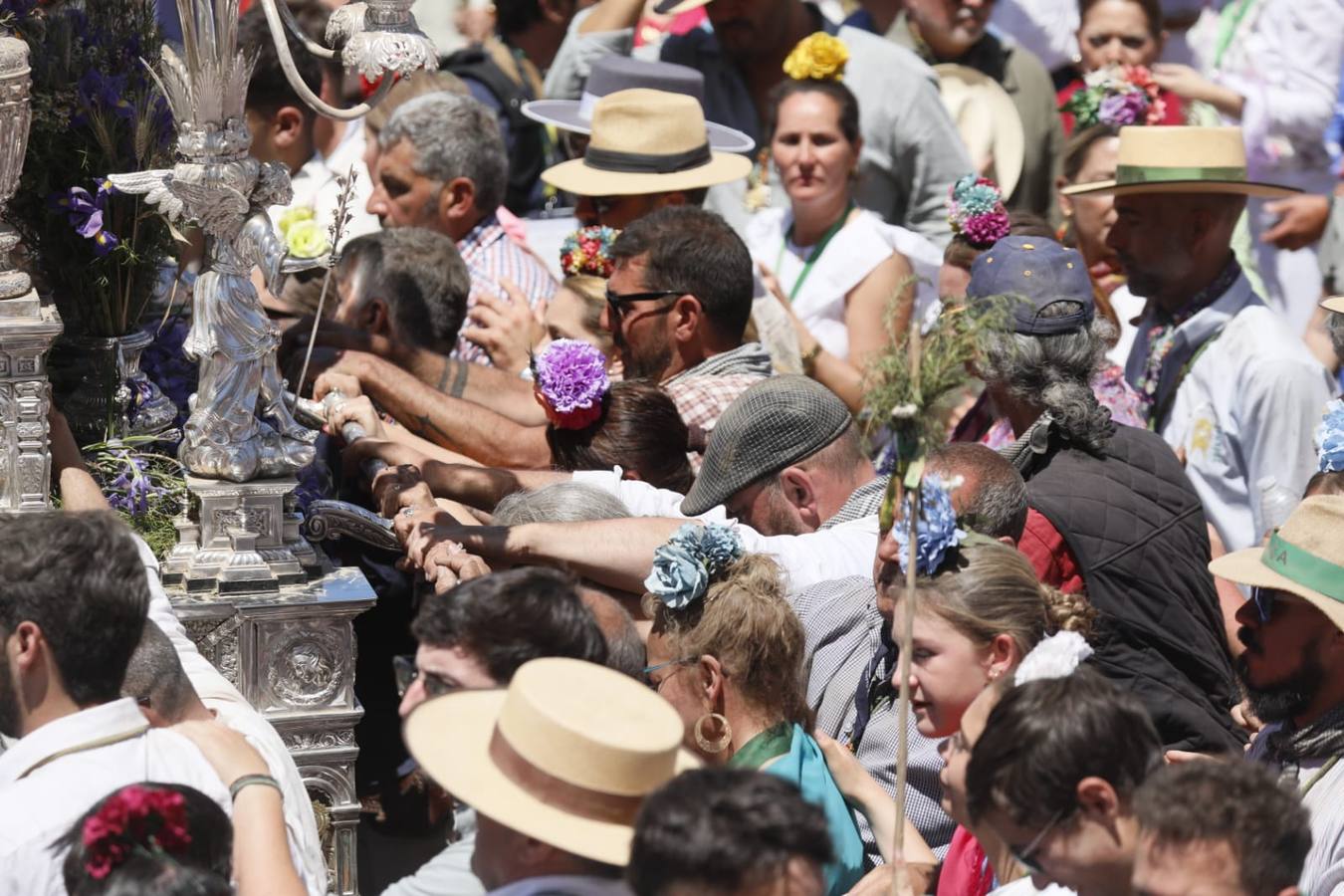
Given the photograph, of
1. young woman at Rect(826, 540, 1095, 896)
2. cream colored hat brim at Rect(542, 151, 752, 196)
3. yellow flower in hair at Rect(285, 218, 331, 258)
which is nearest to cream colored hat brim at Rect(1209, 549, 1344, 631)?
young woman at Rect(826, 540, 1095, 896)

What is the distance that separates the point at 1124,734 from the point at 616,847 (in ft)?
2.57

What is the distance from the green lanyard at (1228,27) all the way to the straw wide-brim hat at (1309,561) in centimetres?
522

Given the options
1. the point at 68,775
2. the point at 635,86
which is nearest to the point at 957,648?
the point at 68,775

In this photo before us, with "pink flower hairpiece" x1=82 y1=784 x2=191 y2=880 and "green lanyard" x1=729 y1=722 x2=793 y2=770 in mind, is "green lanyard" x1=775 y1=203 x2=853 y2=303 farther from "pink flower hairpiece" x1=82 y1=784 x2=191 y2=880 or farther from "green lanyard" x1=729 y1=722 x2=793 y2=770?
"pink flower hairpiece" x1=82 y1=784 x2=191 y2=880

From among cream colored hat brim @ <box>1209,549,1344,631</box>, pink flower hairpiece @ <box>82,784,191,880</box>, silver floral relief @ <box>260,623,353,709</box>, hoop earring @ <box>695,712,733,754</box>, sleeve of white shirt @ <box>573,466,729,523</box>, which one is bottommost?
silver floral relief @ <box>260,623,353,709</box>

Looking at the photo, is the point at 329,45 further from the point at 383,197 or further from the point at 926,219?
the point at 926,219

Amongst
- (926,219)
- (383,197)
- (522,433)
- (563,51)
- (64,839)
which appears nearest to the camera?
(64,839)

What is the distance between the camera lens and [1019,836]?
2.91 meters

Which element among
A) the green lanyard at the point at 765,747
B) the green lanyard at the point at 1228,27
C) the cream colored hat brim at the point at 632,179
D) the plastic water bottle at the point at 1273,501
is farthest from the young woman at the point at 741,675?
the green lanyard at the point at 1228,27

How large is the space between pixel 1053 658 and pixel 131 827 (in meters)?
Answer: 1.54

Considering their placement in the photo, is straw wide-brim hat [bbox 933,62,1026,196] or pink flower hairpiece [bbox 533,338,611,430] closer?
pink flower hairpiece [bbox 533,338,611,430]

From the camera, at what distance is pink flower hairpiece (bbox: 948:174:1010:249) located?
6.05 m

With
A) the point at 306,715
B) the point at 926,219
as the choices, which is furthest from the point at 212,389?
the point at 926,219

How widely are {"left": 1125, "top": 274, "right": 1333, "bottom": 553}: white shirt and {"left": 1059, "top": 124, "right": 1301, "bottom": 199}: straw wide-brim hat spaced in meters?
0.33
